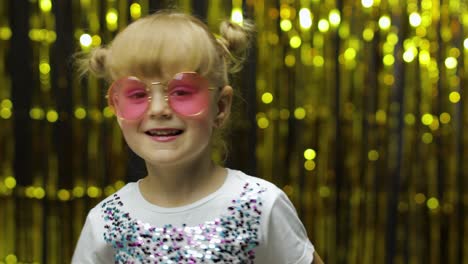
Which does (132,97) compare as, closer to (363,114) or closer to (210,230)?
(210,230)

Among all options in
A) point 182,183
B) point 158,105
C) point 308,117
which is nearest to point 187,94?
point 158,105

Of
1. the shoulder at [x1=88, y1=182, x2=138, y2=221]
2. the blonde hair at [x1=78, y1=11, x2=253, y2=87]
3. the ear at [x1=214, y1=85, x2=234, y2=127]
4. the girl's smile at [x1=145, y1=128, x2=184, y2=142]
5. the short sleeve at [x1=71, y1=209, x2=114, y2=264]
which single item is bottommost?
the short sleeve at [x1=71, y1=209, x2=114, y2=264]

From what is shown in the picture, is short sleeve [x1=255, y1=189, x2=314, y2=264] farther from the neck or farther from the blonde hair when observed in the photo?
the blonde hair

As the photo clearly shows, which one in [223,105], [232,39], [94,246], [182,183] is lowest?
[94,246]

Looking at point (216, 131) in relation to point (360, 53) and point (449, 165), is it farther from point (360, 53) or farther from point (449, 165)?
point (449, 165)

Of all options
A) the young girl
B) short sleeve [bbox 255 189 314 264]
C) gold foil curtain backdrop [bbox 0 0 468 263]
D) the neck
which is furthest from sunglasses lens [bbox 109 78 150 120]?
gold foil curtain backdrop [bbox 0 0 468 263]

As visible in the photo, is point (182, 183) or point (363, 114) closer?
point (182, 183)

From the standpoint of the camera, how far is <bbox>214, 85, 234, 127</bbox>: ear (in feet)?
3.87

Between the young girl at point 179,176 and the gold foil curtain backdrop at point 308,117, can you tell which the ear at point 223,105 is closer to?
the young girl at point 179,176

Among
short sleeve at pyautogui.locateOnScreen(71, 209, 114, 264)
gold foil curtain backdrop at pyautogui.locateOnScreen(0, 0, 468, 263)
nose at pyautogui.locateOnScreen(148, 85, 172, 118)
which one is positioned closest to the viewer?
nose at pyautogui.locateOnScreen(148, 85, 172, 118)

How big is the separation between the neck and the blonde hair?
0.47ft

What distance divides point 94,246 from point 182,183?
0.60 feet

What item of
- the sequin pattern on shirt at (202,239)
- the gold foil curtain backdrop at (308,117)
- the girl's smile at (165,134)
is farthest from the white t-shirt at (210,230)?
the gold foil curtain backdrop at (308,117)

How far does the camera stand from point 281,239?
3.83 ft
